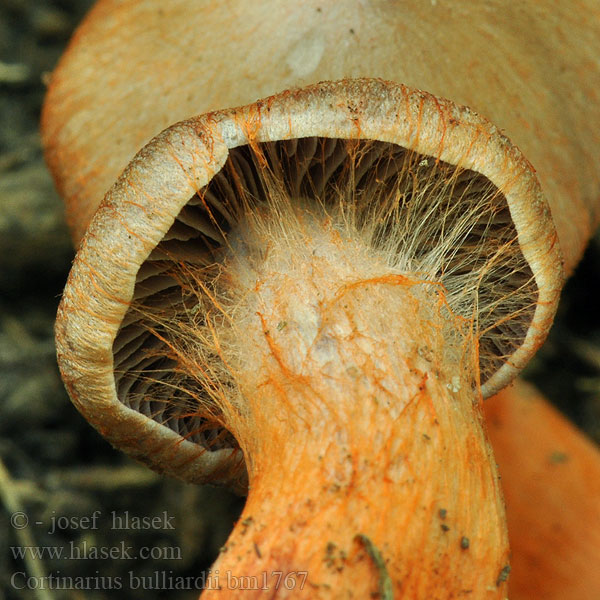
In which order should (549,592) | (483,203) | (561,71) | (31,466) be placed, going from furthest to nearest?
(31,466), (549,592), (561,71), (483,203)

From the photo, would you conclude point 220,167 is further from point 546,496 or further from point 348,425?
point 546,496

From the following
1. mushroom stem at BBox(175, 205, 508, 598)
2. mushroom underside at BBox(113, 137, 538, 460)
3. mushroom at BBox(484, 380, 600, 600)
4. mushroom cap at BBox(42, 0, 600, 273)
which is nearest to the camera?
mushroom stem at BBox(175, 205, 508, 598)

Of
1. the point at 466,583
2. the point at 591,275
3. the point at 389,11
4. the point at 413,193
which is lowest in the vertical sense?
the point at 466,583

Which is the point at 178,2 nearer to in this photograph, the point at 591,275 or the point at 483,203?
the point at 483,203

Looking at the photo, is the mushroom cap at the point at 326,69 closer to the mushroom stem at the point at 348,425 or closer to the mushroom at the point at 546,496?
the mushroom stem at the point at 348,425

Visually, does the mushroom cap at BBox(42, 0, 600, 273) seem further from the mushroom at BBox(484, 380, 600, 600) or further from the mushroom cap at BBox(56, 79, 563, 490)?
the mushroom at BBox(484, 380, 600, 600)

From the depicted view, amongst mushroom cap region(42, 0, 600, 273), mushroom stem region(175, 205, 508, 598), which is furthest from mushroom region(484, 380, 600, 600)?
mushroom stem region(175, 205, 508, 598)

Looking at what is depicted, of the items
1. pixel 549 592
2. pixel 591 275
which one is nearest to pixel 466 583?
pixel 549 592
